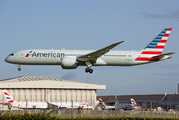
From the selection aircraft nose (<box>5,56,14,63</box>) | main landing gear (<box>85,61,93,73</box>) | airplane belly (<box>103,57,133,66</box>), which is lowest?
main landing gear (<box>85,61,93,73</box>)

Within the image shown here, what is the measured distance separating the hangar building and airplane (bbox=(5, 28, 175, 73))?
3010 centimetres

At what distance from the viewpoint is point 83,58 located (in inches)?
1914

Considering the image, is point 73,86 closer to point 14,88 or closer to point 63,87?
point 63,87

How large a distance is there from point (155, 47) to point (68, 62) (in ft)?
55.0

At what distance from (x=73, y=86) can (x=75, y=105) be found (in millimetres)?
20556

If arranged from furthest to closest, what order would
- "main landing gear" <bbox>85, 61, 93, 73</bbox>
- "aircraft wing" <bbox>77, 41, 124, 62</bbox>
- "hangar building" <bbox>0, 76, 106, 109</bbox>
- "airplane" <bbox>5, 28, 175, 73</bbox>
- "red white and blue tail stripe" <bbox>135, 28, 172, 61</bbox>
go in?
"hangar building" <bbox>0, 76, 106, 109</bbox>
"red white and blue tail stripe" <bbox>135, 28, 172, 61</bbox>
"main landing gear" <bbox>85, 61, 93, 73</bbox>
"airplane" <bbox>5, 28, 175, 73</bbox>
"aircraft wing" <bbox>77, 41, 124, 62</bbox>

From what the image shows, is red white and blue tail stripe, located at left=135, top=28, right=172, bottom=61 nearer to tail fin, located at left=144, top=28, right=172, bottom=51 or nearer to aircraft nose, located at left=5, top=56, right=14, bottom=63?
tail fin, located at left=144, top=28, right=172, bottom=51

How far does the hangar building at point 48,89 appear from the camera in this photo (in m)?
→ 80.2

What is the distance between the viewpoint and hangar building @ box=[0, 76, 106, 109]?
80188mm

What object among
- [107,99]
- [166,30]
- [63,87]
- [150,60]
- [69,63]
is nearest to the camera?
[69,63]

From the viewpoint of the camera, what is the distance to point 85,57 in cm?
4850

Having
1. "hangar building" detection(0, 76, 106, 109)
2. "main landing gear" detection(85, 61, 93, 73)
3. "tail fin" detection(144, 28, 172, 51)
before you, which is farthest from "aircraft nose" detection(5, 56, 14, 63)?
"hangar building" detection(0, 76, 106, 109)

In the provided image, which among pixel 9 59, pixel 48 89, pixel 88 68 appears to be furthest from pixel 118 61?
pixel 48 89

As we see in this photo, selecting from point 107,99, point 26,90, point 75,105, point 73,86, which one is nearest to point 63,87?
point 73,86
